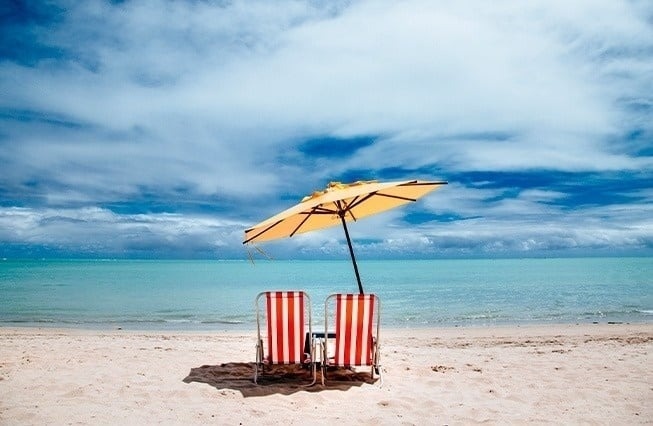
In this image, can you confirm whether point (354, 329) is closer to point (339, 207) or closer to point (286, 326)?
point (286, 326)

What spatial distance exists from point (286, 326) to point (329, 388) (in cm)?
91

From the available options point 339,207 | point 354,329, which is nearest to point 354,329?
point 354,329

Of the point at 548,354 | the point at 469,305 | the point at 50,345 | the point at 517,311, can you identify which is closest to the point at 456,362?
the point at 548,354

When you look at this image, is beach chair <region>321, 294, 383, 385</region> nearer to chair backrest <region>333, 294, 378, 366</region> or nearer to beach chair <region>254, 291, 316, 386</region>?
chair backrest <region>333, 294, 378, 366</region>

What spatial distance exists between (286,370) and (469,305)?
15.1 metres

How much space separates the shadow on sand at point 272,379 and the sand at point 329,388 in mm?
24

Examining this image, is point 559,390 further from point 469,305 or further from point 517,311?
point 469,305

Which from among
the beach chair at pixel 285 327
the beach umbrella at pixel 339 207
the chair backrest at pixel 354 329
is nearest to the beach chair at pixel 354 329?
the chair backrest at pixel 354 329

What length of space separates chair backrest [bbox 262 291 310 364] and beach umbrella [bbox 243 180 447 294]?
0.94 meters

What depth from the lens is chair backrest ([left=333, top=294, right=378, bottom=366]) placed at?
5.69 metres

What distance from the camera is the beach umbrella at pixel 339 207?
6.06 metres

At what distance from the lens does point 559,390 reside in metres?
5.77

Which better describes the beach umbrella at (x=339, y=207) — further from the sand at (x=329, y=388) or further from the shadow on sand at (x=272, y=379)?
the sand at (x=329, y=388)

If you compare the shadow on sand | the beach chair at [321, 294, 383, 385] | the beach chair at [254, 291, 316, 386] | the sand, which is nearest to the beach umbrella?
the beach chair at [321, 294, 383, 385]
